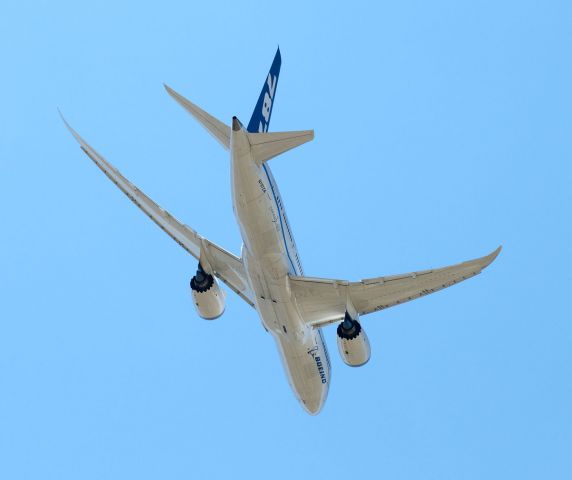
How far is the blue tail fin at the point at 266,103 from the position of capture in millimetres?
48594

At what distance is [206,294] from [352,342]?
6.17 metres

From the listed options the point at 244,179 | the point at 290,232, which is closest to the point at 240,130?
the point at 244,179

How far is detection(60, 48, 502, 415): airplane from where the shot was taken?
140 feet

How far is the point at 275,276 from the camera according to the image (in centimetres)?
4616

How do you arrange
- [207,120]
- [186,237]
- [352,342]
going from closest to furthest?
[207,120] → [352,342] → [186,237]

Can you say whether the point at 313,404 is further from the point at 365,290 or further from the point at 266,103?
the point at 266,103

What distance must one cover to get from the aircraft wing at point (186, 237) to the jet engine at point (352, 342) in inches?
168

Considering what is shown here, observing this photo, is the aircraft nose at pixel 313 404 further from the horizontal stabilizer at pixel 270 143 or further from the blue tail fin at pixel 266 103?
the horizontal stabilizer at pixel 270 143

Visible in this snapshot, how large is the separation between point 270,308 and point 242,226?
5.12 m

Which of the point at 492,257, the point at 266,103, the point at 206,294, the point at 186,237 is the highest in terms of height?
the point at 266,103

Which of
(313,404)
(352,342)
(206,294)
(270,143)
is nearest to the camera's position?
(270,143)

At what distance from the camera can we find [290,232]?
4806cm

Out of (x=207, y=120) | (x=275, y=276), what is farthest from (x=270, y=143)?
(x=275, y=276)

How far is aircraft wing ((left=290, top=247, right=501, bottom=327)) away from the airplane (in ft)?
0.12
